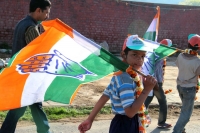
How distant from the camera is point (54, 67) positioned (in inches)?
110

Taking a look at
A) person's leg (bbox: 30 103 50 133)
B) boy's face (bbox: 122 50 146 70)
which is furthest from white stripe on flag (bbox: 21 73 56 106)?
person's leg (bbox: 30 103 50 133)

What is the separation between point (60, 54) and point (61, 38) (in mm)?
173

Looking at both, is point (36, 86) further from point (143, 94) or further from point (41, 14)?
point (41, 14)

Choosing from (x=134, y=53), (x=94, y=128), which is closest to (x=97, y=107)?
(x=134, y=53)

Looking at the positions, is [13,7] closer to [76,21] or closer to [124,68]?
[76,21]

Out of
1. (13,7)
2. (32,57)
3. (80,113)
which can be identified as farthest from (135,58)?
(13,7)

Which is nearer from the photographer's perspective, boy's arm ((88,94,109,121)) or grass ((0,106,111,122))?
boy's arm ((88,94,109,121))

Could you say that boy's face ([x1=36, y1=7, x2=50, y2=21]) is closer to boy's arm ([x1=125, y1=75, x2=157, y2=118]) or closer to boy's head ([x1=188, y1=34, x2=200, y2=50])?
boy's arm ([x1=125, y1=75, x2=157, y2=118])

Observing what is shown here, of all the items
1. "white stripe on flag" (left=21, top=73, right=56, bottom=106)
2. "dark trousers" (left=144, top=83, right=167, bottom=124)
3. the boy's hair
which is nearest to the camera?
"white stripe on flag" (left=21, top=73, right=56, bottom=106)

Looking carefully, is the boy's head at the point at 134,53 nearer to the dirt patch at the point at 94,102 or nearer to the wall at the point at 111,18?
the dirt patch at the point at 94,102

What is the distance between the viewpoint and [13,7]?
1548 cm

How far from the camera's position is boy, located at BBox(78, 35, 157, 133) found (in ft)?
8.39

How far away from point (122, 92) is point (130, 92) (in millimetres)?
68

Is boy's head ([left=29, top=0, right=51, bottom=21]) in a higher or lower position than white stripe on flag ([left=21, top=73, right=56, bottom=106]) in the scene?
higher
